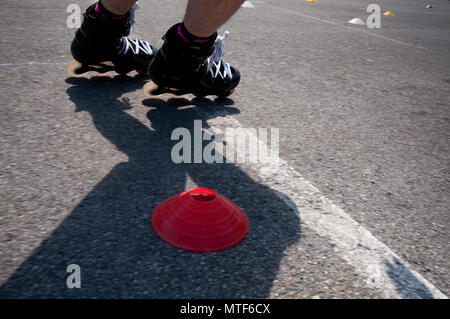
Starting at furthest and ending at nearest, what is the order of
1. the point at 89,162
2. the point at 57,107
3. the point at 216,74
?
the point at 216,74 < the point at 57,107 < the point at 89,162

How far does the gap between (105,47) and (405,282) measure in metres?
1.99

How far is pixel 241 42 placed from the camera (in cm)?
407

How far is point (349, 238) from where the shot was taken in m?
1.42

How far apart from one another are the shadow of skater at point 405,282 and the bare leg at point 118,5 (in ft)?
6.00

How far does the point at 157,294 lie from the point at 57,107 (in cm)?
Result: 144

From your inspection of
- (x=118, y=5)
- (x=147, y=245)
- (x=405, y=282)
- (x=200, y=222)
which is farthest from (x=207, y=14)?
(x=405, y=282)

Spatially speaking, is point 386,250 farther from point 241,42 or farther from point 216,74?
point 241,42

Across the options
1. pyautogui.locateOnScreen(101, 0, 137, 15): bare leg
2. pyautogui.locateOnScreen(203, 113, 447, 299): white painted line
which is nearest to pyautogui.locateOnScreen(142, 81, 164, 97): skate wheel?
pyautogui.locateOnScreen(101, 0, 137, 15): bare leg

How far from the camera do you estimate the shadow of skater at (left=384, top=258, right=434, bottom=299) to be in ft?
3.93

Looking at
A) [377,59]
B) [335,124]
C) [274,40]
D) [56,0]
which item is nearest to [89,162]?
[335,124]

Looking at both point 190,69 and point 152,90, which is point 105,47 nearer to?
point 152,90

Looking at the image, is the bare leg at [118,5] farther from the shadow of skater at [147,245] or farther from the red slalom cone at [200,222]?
the red slalom cone at [200,222]

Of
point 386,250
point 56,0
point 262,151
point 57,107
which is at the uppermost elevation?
point 56,0

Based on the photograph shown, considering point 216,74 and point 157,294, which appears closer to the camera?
point 157,294
